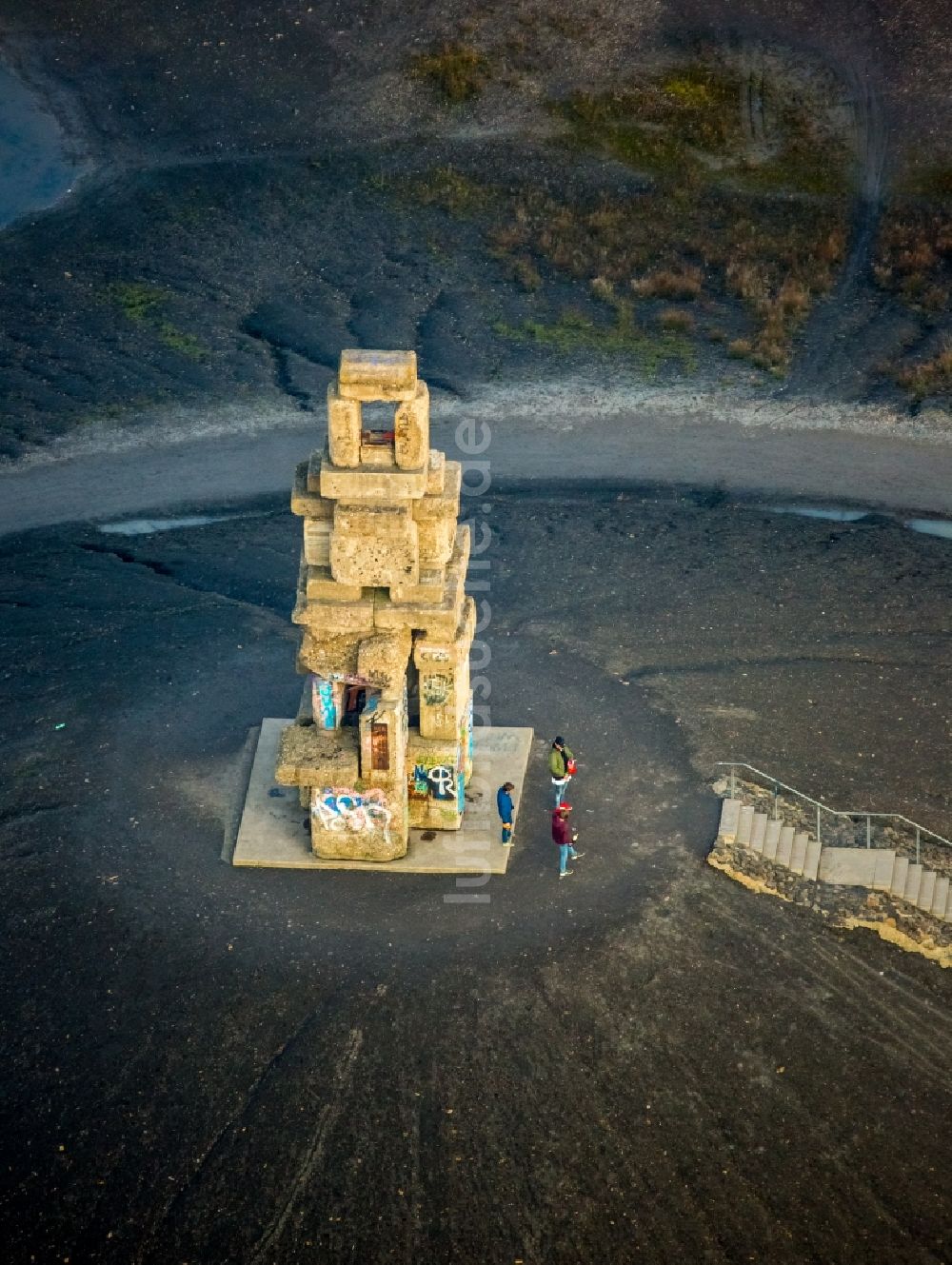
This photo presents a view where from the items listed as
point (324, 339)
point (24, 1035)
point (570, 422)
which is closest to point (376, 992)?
point (24, 1035)

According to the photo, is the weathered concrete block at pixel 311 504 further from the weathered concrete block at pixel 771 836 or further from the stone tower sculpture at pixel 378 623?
the weathered concrete block at pixel 771 836

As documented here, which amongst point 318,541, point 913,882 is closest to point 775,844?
point 913,882

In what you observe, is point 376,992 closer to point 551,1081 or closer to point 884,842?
point 551,1081

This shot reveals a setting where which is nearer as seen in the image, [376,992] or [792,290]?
[376,992]

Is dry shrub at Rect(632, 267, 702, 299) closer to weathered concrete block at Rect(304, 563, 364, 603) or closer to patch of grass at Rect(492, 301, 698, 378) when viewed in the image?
patch of grass at Rect(492, 301, 698, 378)

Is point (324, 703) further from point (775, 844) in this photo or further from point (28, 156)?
point (28, 156)
